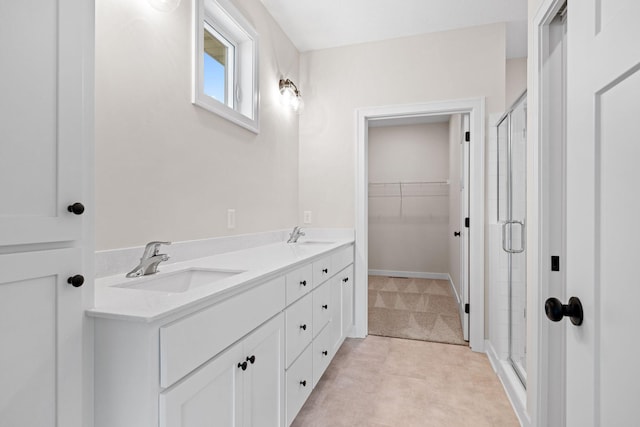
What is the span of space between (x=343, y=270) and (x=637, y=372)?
2.00 meters

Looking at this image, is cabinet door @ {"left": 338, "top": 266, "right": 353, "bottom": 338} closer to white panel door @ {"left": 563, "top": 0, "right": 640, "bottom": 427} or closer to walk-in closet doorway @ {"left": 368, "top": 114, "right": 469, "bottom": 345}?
white panel door @ {"left": 563, "top": 0, "right": 640, "bottom": 427}

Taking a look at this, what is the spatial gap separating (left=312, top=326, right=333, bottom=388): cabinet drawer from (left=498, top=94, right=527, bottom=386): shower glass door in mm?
1170

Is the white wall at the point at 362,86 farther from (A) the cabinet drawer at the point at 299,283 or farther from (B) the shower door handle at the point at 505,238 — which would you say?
(A) the cabinet drawer at the point at 299,283

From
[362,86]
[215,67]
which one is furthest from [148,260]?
[362,86]

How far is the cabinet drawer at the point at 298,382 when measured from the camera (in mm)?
1545

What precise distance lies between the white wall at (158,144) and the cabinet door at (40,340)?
0.49 m

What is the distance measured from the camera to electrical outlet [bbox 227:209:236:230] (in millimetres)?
2025

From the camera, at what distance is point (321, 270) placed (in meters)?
2.01

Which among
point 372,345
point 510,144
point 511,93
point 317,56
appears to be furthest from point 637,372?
point 511,93

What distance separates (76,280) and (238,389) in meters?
0.63

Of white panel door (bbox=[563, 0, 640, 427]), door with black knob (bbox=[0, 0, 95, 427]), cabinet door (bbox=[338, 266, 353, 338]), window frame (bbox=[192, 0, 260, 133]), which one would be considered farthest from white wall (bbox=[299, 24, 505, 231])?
door with black knob (bbox=[0, 0, 95, 427])

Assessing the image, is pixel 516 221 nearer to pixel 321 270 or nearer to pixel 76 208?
pixel 321 270

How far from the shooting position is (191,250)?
1.71 m

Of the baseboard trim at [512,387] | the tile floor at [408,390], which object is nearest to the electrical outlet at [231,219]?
the tile floor at [408,390]
